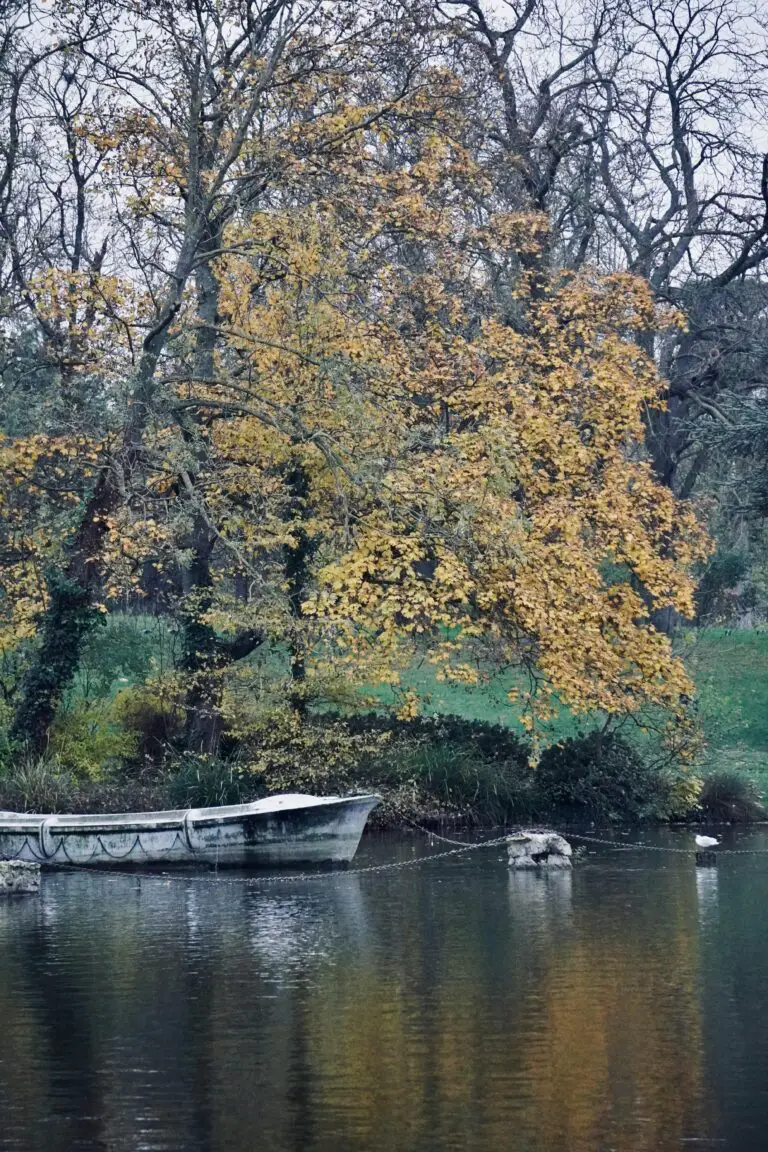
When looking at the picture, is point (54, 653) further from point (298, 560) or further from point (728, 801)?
point (728, 801)

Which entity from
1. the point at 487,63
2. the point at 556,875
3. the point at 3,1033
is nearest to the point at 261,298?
the point at 487,63

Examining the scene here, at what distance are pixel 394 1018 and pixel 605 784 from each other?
55.5 feet

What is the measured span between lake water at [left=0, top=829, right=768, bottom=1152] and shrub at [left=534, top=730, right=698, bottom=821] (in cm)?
708

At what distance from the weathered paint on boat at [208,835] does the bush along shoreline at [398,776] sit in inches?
123

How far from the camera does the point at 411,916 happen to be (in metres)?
20.3

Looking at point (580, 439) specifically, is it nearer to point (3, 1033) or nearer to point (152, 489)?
point (152, 489)

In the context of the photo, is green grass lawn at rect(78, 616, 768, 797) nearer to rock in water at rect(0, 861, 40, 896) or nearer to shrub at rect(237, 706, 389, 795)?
shrub at rect(237, 706, 389, 795)

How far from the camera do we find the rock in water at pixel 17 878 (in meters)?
23.9

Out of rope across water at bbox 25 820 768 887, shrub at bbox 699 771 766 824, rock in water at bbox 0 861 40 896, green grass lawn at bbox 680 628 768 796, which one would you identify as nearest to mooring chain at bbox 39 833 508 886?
rope across water at bbox 25 820 768 887

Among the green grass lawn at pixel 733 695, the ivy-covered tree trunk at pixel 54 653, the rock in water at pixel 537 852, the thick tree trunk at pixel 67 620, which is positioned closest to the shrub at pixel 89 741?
the thick tree trunk at pixel 67 620

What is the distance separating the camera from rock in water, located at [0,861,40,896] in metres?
23.9

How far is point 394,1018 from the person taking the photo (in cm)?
1420

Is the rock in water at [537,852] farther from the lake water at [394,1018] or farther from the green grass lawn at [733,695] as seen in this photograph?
the green grass lawn at [733,695]

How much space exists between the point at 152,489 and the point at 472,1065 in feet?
61.1
